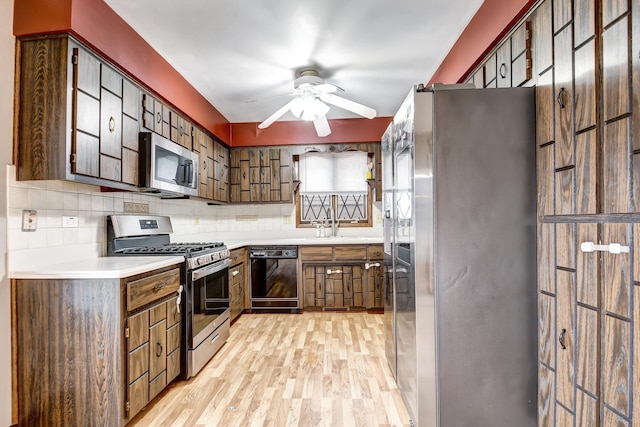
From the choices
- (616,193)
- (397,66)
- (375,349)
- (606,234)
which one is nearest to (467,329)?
(606,234)

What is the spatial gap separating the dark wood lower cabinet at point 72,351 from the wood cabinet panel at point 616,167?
2172 mm

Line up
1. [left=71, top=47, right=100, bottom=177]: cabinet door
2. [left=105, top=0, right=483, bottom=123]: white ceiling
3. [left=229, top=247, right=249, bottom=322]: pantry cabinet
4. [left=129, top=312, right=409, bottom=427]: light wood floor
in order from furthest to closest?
[left=229, top=247, right=249, bottom=322]: pantry cabinet < [left=105, top=0, right=483, bottom=123]: white ceiling < [left=129, top=312, right=409, bottom=427]: light wood floor < [left=71, top=47, right=100, bottom=177]: cabinet door

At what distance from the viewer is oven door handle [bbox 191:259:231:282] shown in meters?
2.46

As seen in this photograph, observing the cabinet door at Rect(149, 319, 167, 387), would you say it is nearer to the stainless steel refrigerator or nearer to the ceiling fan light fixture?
the stainless steel refrigerator

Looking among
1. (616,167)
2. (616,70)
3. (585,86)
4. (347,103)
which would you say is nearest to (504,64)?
(585,86)

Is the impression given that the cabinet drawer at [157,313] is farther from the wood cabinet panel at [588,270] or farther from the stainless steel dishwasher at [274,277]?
the wood cabinet panel at [588,270]

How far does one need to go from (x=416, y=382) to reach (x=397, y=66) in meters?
2.49

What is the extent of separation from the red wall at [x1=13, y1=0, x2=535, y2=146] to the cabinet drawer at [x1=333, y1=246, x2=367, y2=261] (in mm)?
2012

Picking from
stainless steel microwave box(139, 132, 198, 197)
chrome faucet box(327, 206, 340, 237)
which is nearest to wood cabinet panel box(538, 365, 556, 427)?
stainless steel microwave box(139, 132, 198, 197)

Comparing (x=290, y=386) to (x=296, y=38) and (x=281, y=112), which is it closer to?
(x=281, y=112)

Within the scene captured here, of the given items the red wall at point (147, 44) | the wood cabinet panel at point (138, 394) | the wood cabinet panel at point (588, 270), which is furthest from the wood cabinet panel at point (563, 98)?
the wood cabinet panel at point (138, 394)

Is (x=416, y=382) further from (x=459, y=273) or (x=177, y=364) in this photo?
(x=177, y=364)

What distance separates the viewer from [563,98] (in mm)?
1399

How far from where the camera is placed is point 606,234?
1.17m
